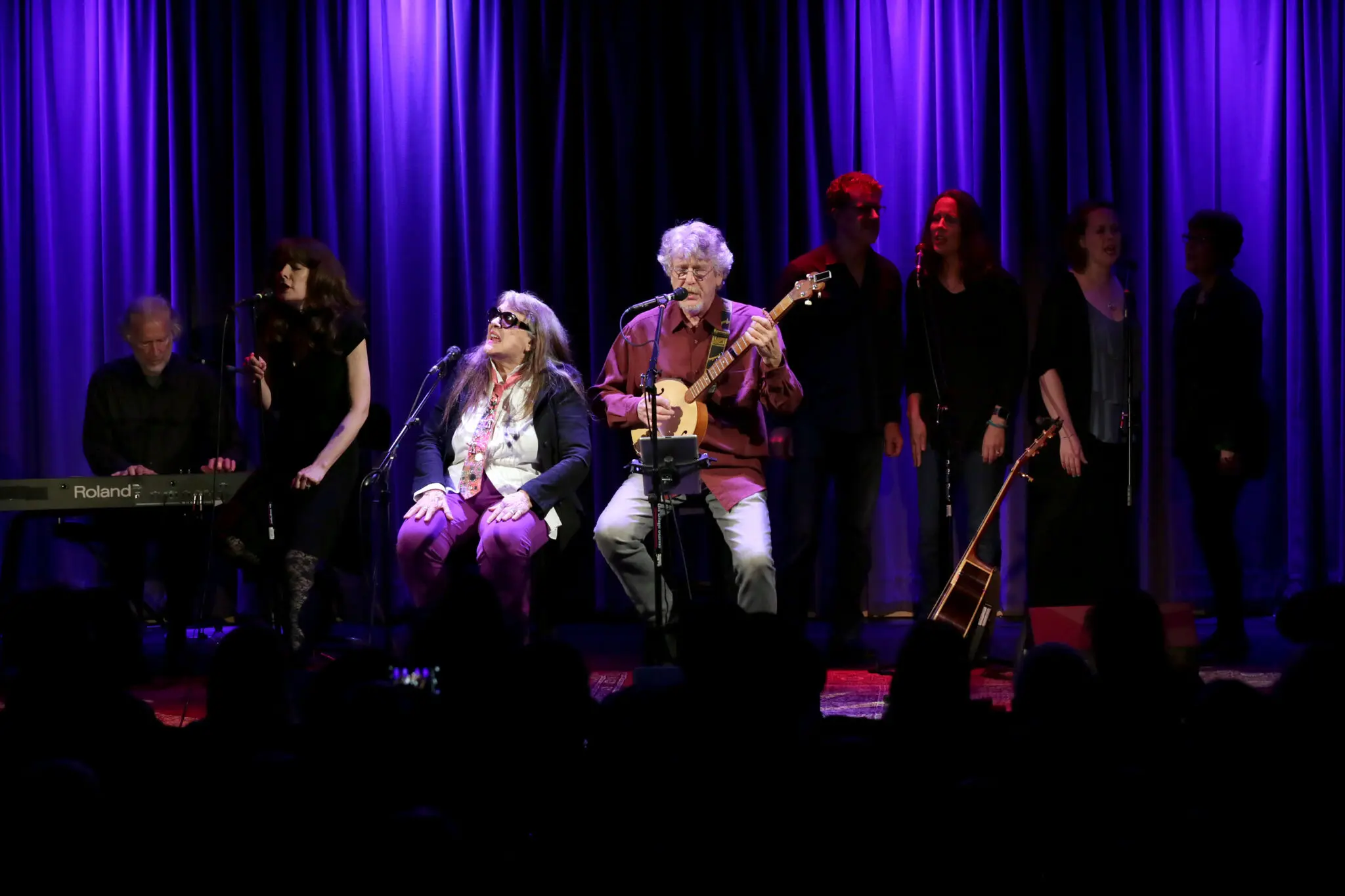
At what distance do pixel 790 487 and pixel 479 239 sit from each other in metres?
2.07

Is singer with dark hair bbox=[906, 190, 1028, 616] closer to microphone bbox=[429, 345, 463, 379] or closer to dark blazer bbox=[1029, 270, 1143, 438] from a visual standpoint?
dark blazer bbox=[1029, 270, 1143, 438]

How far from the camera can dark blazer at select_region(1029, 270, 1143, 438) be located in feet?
16.2

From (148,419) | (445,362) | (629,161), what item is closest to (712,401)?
(445,362)

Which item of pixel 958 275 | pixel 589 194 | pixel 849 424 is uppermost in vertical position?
pixel 589 194

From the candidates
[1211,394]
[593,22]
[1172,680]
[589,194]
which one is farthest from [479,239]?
[1172,680]

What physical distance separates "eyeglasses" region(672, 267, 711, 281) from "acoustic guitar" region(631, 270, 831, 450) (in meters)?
0.27

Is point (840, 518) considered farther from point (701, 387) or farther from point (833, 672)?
point (701, 387)

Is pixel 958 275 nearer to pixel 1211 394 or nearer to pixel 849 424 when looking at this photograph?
pixel 849 424

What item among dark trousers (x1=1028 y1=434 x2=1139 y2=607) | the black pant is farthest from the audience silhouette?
dark trousers (x1=1028 y1=434 x2=1139 y2=607)

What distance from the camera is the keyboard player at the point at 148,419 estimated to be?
525 cm

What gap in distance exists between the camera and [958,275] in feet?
16.6

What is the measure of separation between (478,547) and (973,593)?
1.72m

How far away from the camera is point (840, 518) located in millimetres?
5195

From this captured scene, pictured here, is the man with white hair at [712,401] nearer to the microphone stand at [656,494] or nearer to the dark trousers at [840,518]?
the microphone stand at [656,494]
